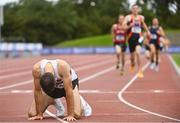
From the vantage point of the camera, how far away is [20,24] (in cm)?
12062

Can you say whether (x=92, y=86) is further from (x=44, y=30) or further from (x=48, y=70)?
(x=44, y=30)

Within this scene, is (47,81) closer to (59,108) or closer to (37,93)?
(37,93)

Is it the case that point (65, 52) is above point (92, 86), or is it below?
below

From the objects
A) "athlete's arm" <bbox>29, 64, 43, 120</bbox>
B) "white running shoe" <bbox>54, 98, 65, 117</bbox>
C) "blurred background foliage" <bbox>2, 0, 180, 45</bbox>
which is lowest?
"blurred background foliage" <bbox>2, 0, 180, 45</bbox>

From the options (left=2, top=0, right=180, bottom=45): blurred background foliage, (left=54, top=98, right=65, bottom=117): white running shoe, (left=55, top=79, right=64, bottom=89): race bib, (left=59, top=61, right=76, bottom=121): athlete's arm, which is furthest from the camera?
(left=2, top=0, right=180, bottom=45): blurred background foliage

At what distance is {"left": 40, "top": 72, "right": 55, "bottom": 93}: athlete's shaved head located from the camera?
407 inches

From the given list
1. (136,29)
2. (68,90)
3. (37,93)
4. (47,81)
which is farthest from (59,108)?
(136,29)

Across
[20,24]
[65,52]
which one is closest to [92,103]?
[65,52]

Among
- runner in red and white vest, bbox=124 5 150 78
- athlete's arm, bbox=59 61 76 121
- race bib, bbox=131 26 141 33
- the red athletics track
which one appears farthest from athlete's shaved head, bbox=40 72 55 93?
race bib, bbox=131 26 141 33

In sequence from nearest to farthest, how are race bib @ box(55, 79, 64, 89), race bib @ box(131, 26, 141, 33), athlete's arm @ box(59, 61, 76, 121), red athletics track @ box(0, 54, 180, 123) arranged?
1. athlete's arm @ box(59, 61, 76, 121)
2. race bib @ box(55, 79, 64, 89)
3. red athletics track @ box(0, 54, 180, 123)
4. race bib @ box(131, 26, 141, 33)

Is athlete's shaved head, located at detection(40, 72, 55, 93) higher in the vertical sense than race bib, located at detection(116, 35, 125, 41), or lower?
higher

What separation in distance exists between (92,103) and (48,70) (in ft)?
11.6

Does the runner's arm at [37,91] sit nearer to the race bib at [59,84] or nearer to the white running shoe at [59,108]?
the race bib at [59,84]

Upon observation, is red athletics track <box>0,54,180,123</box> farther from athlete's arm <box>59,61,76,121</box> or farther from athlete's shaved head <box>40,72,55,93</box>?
athlete's shaved head <box>40,72,55,93</box>
